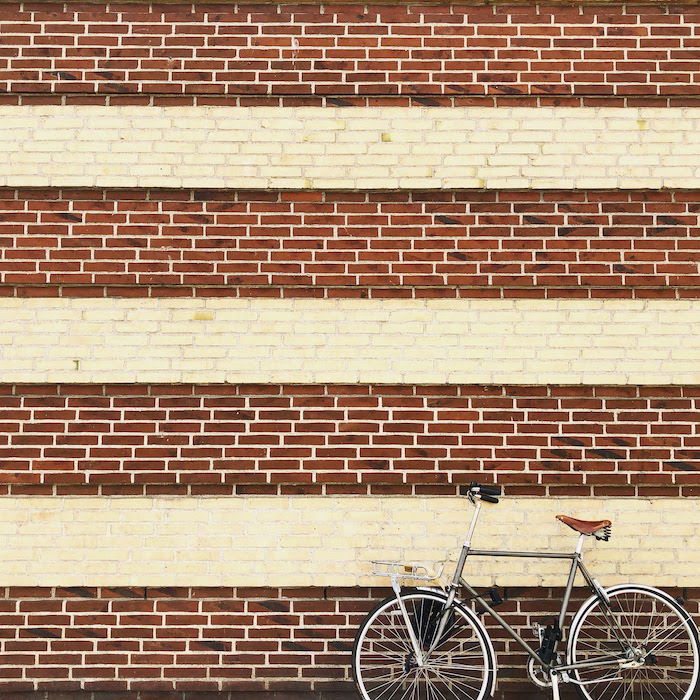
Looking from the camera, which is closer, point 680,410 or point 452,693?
point 452,693

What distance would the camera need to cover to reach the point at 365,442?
4.93m

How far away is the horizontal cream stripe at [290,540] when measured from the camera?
191 inches

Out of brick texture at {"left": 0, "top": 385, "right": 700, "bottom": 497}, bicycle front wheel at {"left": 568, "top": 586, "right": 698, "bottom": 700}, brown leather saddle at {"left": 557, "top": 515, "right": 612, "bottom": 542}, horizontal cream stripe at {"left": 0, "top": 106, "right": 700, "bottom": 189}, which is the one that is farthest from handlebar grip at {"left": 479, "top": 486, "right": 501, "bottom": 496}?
horizontal cream stripe at {"left": 0, "top": 106, "right": 700, "bottom": 189}

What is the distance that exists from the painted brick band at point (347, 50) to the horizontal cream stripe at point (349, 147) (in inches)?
6.0

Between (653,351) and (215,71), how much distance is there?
126 inches

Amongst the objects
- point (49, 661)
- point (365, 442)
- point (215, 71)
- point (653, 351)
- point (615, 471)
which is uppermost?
point (215, 71)

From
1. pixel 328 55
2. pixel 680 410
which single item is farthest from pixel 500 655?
pixel 328 55

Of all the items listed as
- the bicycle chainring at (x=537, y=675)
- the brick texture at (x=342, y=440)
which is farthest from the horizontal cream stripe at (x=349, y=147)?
the bicycle chainring at (x=537, y=675)

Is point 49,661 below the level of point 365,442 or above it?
below

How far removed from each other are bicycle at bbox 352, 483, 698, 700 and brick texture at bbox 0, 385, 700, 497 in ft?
1.15

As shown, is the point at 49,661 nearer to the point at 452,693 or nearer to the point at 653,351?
the point at 452,693

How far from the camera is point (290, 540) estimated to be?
16.0 feet

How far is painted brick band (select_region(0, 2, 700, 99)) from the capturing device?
5078mm

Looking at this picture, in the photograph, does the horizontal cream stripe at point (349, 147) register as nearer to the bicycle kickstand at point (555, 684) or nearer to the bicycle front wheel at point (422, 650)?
the bicycle front wheel at point (422, 650)
